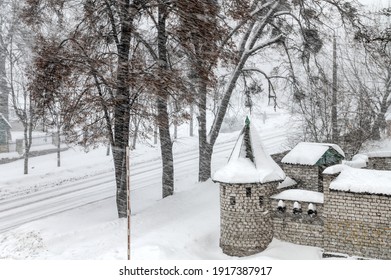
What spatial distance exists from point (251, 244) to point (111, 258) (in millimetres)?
3708

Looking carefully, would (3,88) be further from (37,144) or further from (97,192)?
(97,192)

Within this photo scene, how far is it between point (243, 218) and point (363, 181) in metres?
3.17

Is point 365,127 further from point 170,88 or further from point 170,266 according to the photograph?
point 170,266

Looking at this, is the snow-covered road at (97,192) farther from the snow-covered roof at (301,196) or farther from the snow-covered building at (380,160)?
the snow-covered building at (380,160)

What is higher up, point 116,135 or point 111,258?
point 116,135

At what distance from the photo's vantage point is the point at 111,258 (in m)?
10.5

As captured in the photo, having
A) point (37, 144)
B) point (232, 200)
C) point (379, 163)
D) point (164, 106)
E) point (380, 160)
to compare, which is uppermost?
point (164, 106)

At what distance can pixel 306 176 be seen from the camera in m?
13.9

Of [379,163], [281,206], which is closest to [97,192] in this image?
[281,206]

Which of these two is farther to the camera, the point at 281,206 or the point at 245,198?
the point at 281,206

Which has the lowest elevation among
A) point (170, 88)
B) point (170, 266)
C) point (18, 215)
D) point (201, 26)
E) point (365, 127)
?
point (18, 215)

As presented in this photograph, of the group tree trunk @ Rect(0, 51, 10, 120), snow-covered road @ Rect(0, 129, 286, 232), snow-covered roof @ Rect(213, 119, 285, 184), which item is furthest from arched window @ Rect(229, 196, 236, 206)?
tree trunk @ Rect(0, 51, 10, 120)

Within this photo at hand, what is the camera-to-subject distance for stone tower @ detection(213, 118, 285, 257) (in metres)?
11.7

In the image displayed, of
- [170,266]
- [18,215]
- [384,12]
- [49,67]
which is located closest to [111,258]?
[170,266]
